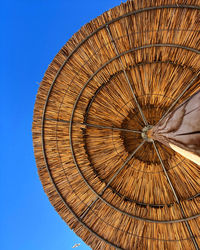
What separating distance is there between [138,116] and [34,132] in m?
2.79

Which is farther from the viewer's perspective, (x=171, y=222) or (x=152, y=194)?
(x=152, y=194)

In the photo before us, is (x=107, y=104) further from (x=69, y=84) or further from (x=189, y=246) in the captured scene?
(x=189, y=246)

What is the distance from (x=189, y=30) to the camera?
11.3ft

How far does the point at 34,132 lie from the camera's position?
Answer: 418 centimetres

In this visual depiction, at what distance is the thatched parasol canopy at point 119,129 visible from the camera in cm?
362

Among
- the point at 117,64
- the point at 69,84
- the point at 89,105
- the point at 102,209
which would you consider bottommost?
the point at 102,209

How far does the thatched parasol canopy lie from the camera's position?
11.9ft

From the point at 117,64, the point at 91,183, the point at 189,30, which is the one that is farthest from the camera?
the point at 91,183

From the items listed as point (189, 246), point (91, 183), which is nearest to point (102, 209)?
point (91, 183)

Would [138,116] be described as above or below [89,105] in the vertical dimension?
→ below

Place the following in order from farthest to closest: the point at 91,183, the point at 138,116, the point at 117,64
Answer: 1. the point at 138,116
2. the point at 91,183
3. the point at 117,64

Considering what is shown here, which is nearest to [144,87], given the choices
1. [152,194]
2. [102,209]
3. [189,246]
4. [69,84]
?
[69,84]

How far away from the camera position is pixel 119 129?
4414mm

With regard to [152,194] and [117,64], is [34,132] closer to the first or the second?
[117,64]
